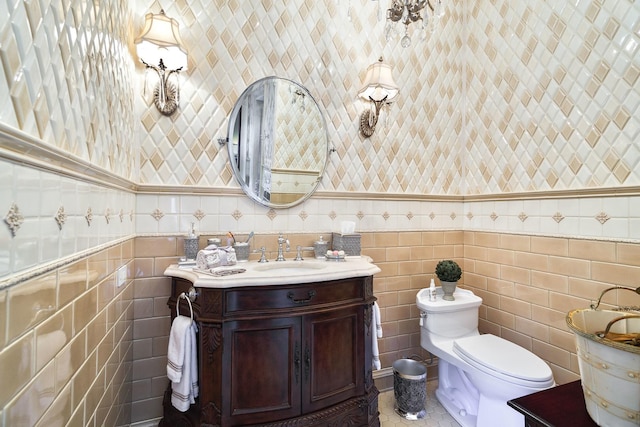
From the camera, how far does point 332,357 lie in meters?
1.73

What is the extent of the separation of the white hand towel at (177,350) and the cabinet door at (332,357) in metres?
0.61

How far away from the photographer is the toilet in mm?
1652

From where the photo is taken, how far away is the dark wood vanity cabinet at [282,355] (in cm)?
153

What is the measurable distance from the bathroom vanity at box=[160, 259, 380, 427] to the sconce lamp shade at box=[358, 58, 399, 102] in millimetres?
1317

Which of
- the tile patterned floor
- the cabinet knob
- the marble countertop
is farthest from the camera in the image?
the tile patterned floor

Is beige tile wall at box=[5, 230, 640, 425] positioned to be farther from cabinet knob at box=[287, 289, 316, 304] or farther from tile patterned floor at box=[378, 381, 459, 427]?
cabinet knob at box=[287, 289, 316, 304]

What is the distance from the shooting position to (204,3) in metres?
1.98

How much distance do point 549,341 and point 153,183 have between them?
9.05ft

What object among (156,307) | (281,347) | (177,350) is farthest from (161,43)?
(281,347)

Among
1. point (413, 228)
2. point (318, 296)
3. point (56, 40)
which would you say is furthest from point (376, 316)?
point (56, 40)


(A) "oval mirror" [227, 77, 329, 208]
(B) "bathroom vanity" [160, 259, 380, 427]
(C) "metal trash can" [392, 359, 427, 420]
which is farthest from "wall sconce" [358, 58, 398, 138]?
(C) "metal trash can" [392, 359, 427, 420]

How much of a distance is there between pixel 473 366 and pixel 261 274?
4.45 ft

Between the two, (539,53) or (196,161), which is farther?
(539,53)

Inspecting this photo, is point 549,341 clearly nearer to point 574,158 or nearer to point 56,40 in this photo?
point 574,158
